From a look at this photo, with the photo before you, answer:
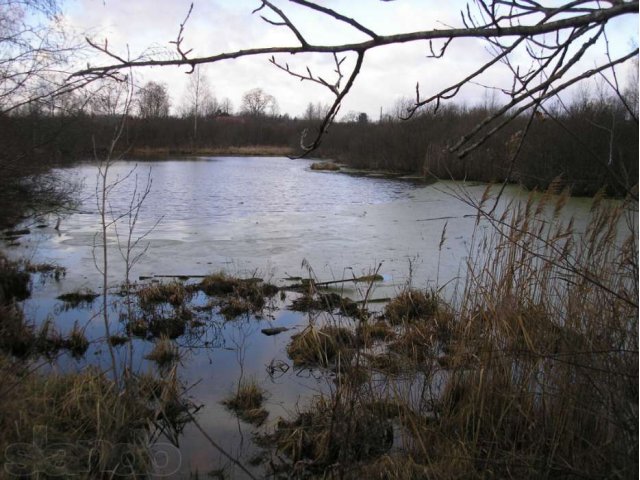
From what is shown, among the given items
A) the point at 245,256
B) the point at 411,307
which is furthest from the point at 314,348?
the point at 245,256

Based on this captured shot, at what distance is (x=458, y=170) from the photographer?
20484 mm

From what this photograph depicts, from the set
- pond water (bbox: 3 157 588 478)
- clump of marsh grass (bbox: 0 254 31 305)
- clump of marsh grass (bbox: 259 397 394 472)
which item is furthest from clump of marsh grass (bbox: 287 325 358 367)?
clump of marsh grass (bbox: 0 254 31 305)

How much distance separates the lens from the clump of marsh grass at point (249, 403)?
11.6 feet

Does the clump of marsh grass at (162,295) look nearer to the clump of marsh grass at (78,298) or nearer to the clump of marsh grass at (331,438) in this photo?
the clump of marsh grass at (78,298)

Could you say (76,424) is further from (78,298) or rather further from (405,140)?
(405,140)

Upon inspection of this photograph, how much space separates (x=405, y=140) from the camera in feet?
89.1

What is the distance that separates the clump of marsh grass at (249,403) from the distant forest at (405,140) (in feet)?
5.96

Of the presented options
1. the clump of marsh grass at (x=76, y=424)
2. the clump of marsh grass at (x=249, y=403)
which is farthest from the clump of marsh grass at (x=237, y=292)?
the clump of marsh grass at (x=76, y=424)

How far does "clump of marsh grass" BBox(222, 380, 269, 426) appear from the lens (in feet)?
11.6

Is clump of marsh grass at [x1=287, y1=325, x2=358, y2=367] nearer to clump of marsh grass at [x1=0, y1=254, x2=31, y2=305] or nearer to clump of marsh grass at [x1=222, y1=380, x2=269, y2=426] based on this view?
clump of marsh grass at [x1=222, y1=380, x2=269, y2=426]

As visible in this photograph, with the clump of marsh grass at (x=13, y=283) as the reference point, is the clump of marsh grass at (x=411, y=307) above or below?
above

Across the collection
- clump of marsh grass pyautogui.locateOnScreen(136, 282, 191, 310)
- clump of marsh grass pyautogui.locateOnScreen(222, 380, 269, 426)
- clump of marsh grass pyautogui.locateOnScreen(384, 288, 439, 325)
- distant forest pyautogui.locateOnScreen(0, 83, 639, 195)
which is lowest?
clump of marsh grass pyautogui.locateOnScreen(222, 380, 269, 426)

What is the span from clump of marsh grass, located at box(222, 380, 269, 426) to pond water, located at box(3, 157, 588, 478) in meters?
0.05

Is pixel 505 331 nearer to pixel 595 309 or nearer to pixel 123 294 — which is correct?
pixel 595 309
